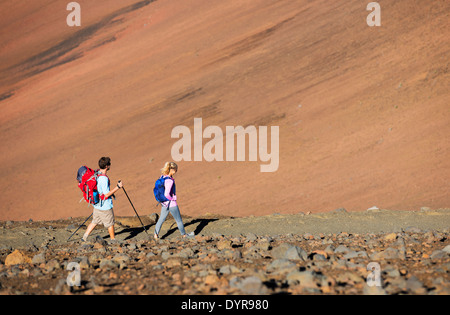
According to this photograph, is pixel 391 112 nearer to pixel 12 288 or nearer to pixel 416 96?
pixel 416 96

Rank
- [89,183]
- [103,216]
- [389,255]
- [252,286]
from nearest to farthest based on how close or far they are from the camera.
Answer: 1. [252,286]
2. [389,255]
3. [89,183]
4. [103,216]

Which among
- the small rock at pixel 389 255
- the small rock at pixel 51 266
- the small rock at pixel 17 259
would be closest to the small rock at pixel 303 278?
the small rock at pixel 389 255

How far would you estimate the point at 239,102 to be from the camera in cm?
1966

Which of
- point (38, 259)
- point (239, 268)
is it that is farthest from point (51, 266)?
point (239, 268)

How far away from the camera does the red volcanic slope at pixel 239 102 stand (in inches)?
541

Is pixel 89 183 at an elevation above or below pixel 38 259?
above

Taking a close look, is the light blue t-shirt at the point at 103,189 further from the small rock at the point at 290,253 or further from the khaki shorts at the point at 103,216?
the small rock at the point at 290,253

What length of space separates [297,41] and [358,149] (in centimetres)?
968

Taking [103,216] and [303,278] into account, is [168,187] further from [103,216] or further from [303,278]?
[303,278]

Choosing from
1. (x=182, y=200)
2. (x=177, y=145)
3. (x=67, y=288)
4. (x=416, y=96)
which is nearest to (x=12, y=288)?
(x=67, y=288)

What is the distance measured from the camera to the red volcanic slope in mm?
13750

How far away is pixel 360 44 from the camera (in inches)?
820

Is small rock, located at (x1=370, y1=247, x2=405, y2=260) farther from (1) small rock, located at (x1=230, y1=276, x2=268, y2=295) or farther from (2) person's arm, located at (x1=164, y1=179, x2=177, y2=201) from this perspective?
(2) person's arm, located at (x1=164, y1=179, x2=177, y2=201)

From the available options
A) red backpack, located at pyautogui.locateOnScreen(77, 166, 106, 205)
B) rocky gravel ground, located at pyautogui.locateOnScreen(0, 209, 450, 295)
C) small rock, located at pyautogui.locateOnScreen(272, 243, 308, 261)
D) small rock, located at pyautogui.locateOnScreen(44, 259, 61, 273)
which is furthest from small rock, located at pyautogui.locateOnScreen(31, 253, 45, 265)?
small rock, located at pyautogui.locateOnScreen(272, 243, 308, 261)
